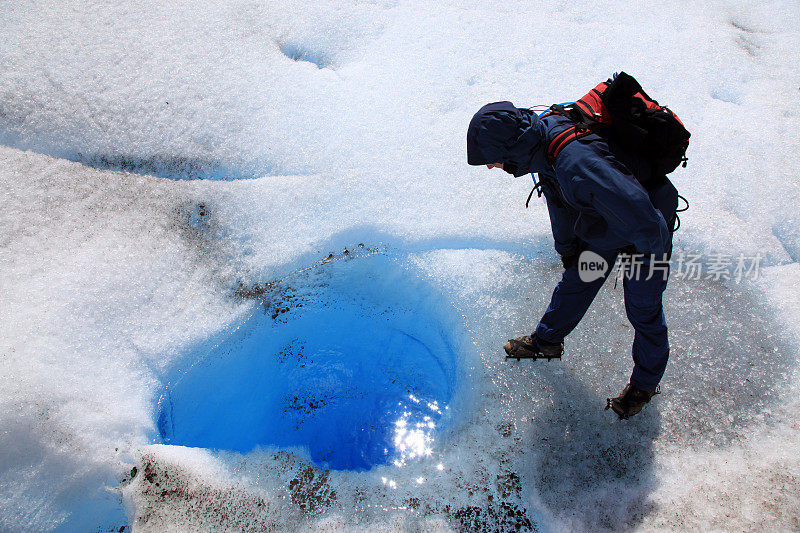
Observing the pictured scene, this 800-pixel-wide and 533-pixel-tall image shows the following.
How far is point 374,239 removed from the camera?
3404 mm

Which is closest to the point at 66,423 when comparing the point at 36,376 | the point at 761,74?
the point at 36,376

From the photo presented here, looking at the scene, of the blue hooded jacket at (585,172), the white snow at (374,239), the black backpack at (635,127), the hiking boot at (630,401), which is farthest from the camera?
the hiking boot at (630,401)

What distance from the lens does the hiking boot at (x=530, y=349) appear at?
2840mm

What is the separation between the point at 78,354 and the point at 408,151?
2.59 meters

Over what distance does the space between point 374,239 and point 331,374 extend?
39.0 inches

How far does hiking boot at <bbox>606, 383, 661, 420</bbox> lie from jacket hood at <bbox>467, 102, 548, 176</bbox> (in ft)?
4.33

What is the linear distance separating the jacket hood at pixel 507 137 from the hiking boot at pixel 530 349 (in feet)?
3.66

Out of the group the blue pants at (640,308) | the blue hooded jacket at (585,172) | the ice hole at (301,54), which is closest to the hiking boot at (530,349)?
the blue pants at (640,308)

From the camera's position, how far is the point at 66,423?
2.57m

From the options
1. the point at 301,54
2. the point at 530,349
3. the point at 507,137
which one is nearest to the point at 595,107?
the point at 507,137

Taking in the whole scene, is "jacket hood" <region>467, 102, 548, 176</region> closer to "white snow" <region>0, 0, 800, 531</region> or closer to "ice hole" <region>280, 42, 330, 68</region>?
"white snow" <region>0, 0, 800, 531</region>

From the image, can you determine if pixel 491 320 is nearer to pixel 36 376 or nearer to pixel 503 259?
pixel 503 259

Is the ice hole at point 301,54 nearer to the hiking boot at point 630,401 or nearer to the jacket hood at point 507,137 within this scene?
the jacket hood at point 507,137

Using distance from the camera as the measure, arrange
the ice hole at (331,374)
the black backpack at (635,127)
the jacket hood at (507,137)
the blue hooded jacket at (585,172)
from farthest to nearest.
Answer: the ice hole at (331,374) → the jacket hood at (507,137) → the black backpack at (635,127) → the blue hooded jacket at (585,172)
